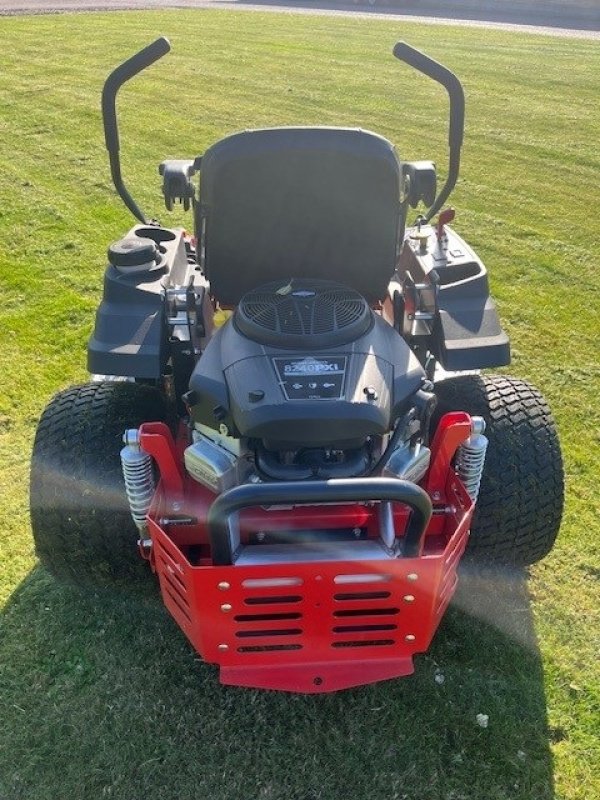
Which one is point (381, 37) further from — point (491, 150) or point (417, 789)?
point (417, 789)

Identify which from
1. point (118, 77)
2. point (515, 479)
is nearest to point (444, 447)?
point (515, 479)

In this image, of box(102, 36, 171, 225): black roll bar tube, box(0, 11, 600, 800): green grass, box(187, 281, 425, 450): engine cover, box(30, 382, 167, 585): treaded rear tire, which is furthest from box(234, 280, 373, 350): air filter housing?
box(0, 11, 600, 800): green grass

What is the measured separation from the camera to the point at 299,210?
2574mm

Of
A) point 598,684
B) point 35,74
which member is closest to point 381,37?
point 35,74

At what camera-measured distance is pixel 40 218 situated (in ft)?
21.0

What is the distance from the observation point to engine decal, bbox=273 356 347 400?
2.17 meters

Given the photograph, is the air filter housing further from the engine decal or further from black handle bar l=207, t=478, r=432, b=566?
black handle bar l=207, t=478, r=432, b=566

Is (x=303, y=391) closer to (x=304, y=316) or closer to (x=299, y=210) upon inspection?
(x=304, y=316)

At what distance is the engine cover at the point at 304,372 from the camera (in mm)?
2127

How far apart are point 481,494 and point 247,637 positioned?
0.96 m

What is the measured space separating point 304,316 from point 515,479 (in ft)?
2.96

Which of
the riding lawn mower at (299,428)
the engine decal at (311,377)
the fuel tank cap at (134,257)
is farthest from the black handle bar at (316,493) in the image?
the fuel tank cap at (134,257)

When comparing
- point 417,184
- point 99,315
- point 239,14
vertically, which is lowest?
point 239,14

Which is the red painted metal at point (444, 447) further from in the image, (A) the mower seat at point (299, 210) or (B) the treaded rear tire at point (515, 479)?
(A) the mower seat at point (299, 210)
